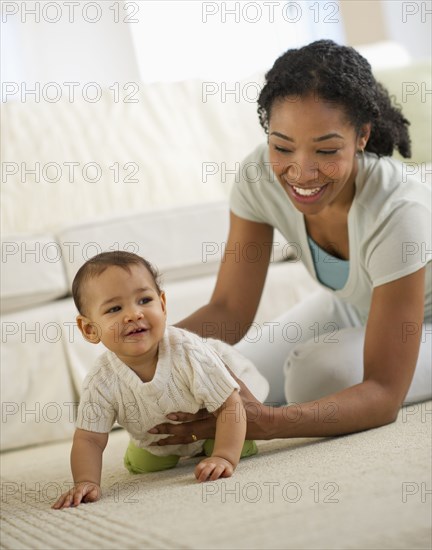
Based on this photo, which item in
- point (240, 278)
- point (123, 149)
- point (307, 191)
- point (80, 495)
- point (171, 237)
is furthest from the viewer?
point (123, 149)

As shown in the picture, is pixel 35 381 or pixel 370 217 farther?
pixel 35 381

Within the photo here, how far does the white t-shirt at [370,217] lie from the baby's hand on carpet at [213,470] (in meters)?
0.49

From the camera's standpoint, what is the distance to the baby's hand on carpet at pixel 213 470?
1.31 m

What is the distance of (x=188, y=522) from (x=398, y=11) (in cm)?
377

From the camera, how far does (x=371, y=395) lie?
157 centimetres

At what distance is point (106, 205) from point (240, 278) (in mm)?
889

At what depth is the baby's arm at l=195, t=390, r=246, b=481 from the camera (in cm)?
132

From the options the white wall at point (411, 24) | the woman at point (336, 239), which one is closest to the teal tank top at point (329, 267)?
the woman at point (336, 239)

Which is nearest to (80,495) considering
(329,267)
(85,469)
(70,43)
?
(85,469)

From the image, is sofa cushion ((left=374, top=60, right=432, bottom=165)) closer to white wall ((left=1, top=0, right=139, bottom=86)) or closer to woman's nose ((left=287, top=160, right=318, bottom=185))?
woman's nose ((left=287, top=160, right=318, bottom=185))

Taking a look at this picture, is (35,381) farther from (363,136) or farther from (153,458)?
(363,136)

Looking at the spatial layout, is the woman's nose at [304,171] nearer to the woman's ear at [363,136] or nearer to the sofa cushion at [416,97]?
the woman's ear at [363,136]

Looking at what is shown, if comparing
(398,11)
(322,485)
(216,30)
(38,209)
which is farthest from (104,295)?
(398,11)

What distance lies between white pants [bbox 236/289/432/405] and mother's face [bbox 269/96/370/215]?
1.06 feet
